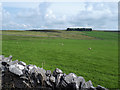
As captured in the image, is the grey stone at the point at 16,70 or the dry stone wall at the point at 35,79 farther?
the grey stone at the point at 16,70

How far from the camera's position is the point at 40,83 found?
599cm

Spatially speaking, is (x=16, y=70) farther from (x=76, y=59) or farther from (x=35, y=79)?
(x=76, y=59)

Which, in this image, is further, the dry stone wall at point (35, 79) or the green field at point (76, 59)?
the green field at point (76, 59)

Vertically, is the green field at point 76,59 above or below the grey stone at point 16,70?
below

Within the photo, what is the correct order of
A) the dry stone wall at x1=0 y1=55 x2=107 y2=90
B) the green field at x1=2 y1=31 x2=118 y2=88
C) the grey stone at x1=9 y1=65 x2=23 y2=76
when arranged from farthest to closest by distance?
the green field at x1=2 y1=31 x2=118 y2=88 → the grey stone at x1=9 y1=65 x2=23 y2=76 → the dry stone wall at x1=0 y1=55 x2=107 y2=90

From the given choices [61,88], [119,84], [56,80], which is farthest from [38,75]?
[119,84]

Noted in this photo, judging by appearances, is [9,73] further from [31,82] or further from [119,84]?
[119,84]

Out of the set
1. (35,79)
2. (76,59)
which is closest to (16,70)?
(35,79)

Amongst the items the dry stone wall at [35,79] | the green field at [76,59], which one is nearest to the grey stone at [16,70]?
the dry stone wall at [35,79]

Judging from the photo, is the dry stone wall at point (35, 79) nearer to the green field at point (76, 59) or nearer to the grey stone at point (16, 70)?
the grey stone at point (16, 70)

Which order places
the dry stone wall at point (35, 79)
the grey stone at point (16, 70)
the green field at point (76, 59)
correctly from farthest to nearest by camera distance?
the green field at point (76, 59), the grey stone at point (16, 70), the dry stone wall at point (35, 79)

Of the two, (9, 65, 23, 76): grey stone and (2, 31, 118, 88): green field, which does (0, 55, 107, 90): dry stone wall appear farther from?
(2, 31, 118, 88): green field

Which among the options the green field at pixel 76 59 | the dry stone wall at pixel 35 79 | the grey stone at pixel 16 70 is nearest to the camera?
the dry stone wall at pixel 35 79

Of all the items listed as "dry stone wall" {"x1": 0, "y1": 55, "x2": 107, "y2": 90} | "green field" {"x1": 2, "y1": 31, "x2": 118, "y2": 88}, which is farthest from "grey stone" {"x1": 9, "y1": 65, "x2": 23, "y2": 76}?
"green field" {"x1": 2, "y1": 31, "x2": 118, "y2": 88}
